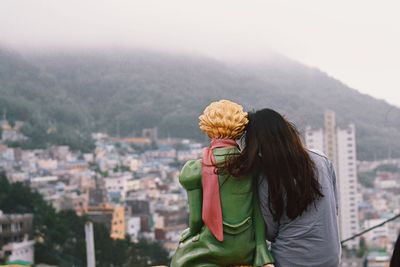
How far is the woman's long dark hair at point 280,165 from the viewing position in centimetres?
171

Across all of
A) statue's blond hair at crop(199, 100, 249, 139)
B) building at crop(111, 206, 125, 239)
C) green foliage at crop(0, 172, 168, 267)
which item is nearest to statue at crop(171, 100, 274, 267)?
statue's blond hair at crop(199, 100, 249, 139)

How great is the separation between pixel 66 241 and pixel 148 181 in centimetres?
1592

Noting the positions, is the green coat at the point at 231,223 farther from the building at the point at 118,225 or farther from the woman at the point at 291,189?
the building at the point at 118,225

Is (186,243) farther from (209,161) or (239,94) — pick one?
(239,94)

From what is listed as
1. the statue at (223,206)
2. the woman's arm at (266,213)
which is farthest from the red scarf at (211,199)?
the woman's arm at (266,213)

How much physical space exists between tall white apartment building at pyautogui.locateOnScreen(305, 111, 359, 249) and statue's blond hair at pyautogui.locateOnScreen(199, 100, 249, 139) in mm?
29459

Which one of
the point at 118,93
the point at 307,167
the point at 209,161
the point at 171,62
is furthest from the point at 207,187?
the point at 171,62

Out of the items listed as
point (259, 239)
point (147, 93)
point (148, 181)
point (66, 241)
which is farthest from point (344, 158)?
point (259, 239)

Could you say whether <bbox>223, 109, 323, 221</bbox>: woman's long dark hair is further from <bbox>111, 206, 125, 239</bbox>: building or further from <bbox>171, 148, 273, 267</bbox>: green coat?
<bbox>111, 206, 125, 239</bbox>: building

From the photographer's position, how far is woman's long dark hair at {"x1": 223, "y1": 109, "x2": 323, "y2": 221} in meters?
1.71

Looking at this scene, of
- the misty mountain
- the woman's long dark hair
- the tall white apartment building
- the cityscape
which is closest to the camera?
the woman's long dark hair

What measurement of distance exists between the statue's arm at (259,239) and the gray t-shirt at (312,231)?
0.06ft

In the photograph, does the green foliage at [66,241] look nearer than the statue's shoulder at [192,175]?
No

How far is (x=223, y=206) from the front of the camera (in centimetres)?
179
